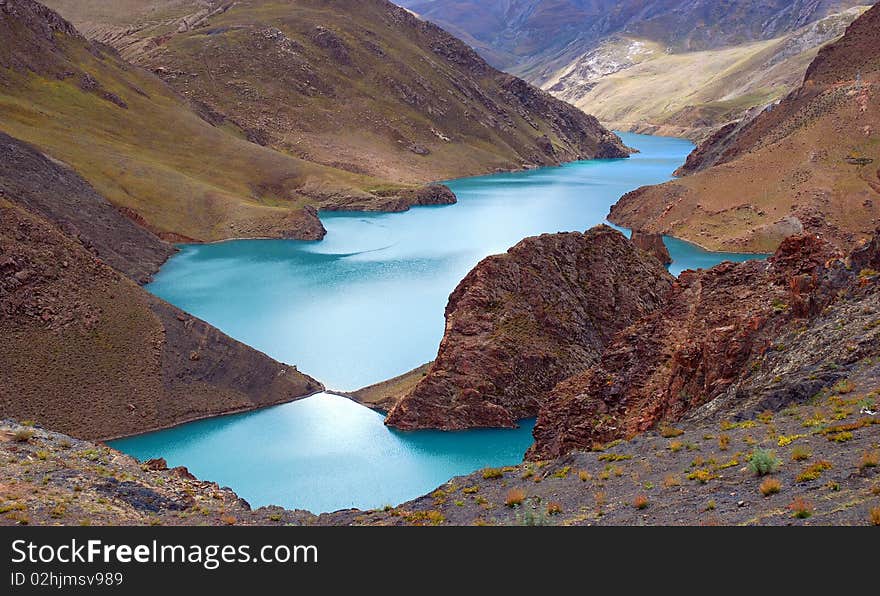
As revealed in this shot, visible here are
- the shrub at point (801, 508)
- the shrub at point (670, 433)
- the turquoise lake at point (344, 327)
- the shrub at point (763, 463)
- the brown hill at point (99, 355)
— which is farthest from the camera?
the brown hill at point (99, 355)

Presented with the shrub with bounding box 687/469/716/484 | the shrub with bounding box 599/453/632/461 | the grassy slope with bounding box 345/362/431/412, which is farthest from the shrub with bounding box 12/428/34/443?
the shrub with bounding box 687/469/716/484

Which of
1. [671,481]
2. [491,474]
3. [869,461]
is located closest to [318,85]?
[491,474]

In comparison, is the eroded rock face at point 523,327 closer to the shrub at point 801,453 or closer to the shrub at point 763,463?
the shrub at point 801,453

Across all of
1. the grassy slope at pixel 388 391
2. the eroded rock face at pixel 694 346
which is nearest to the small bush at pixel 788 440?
the eroded rock face at pixel 694 346

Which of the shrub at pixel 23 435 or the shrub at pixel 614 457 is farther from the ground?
the shrub at pixel 23 435

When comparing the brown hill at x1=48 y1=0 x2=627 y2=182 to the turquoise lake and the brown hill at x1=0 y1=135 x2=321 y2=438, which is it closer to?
the turquoise lake
